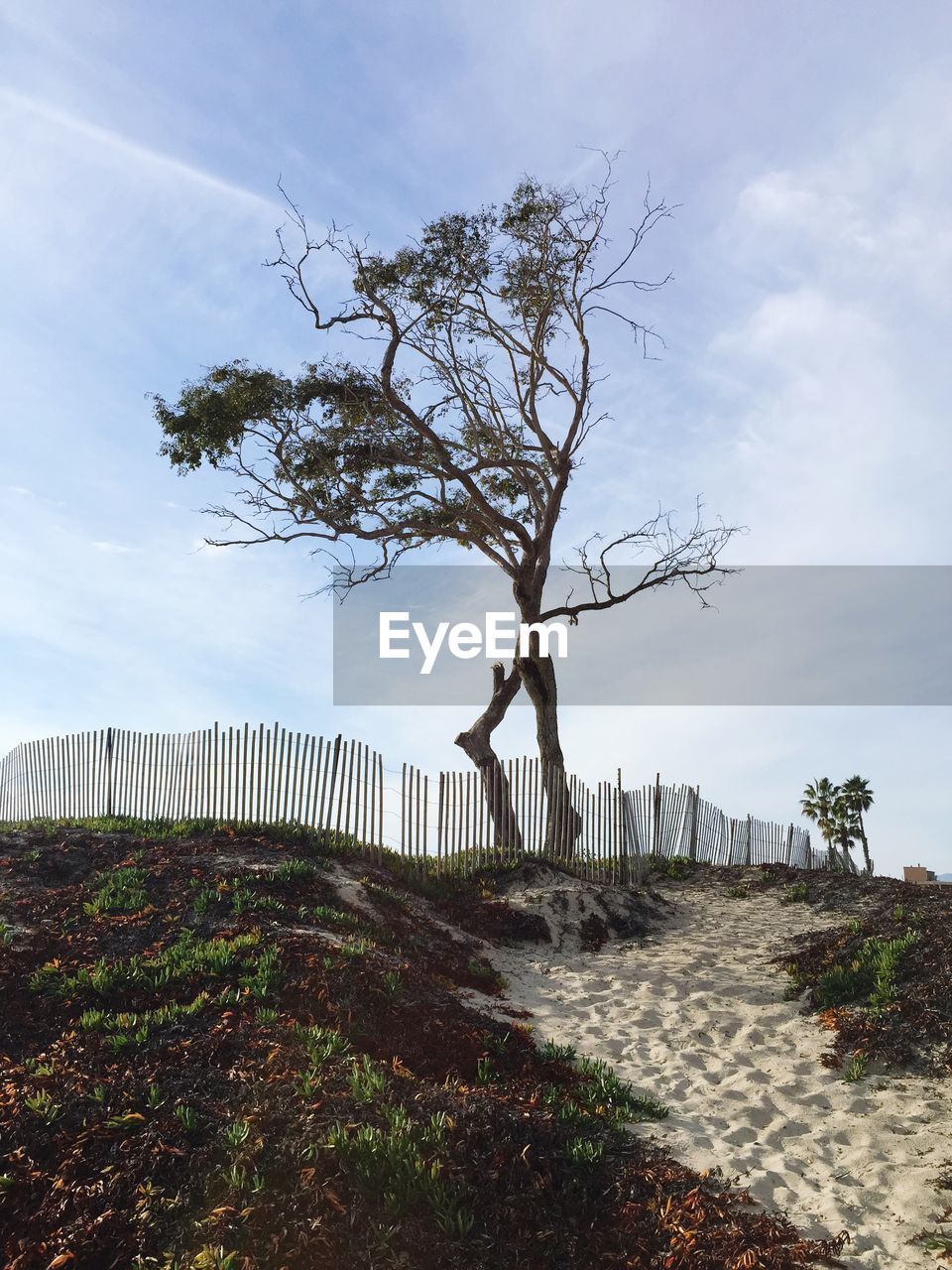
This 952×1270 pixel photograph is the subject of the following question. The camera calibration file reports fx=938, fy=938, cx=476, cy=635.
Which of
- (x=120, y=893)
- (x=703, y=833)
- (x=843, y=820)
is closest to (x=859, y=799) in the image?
(x=843, y=820)

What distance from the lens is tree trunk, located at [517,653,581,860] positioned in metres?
18.9

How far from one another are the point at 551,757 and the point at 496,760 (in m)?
2.31

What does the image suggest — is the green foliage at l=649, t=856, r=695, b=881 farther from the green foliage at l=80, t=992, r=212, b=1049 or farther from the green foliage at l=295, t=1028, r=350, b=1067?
the green foliage at l=80, t=992, r=212, b=1049

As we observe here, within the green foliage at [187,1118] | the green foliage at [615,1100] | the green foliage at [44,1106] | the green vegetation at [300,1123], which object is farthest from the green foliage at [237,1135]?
the green foliage at [615,1100]

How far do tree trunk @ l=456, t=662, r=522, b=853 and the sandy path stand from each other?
409cm

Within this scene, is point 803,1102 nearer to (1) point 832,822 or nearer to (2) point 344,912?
(2) point 344,912

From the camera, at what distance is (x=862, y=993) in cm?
1101

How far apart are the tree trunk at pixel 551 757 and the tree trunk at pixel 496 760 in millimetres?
440

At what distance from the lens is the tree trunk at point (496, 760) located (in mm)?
17938

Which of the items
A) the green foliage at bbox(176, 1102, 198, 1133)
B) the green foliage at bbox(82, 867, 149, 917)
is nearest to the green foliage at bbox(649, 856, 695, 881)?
the green foliage at bbox(82, 867, 149, 917)

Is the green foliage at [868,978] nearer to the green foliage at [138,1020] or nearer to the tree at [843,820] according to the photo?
the green foliage at [138,1020]

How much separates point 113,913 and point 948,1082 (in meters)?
9.12

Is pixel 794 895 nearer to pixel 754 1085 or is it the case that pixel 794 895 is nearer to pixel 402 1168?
pixel 754 1085

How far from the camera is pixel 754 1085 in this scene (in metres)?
8.91
